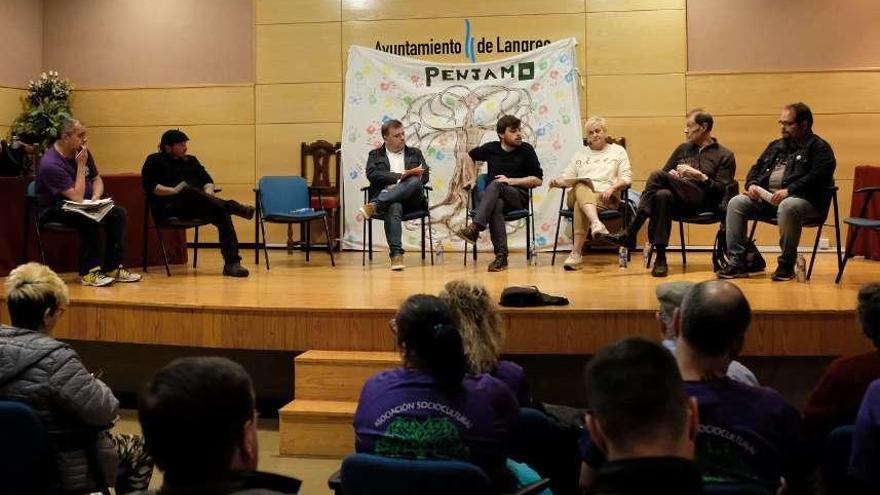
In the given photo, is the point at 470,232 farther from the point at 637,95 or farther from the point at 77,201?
the point at 637,95

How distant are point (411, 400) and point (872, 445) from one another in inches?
42.1

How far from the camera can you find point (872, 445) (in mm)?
2047

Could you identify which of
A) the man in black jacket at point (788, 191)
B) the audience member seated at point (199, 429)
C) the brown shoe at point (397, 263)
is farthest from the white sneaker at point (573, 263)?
the audience member seated at point (199, 429)

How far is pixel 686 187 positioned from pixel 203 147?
16.6ft

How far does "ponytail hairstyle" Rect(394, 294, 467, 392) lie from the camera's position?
7.15 feet

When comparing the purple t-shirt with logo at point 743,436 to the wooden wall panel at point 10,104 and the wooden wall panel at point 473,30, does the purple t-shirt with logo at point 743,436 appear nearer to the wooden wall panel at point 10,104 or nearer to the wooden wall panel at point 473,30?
the wooden wall panel at point 473,30

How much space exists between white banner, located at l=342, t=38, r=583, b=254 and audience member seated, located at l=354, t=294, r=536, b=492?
18.7 ft

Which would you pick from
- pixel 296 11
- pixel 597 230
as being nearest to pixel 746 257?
pixel 597 230

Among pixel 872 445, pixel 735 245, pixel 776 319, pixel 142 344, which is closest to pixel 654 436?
pixel 872 445

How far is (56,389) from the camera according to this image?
2523mm

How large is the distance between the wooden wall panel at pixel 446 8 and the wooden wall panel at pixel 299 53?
26 cm

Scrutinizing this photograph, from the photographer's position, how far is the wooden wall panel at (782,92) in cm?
784

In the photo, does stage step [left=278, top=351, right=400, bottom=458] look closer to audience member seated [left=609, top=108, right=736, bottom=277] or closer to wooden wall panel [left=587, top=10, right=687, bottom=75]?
audience member seated [left=609, top=108, right=736, bottom=277]

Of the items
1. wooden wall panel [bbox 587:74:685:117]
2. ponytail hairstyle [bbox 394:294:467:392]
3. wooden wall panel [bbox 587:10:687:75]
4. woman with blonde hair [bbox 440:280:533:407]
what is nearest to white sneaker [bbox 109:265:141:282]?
woman with blonde hair [bbox 440:280:533:407]
